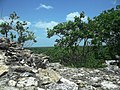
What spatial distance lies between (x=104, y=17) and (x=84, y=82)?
1226cm

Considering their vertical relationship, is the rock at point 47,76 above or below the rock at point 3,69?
below

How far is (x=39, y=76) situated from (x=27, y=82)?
2.69ft

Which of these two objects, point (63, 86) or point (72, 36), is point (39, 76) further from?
point (72, 36)

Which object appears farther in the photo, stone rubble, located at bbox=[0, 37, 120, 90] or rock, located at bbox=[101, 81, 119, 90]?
rock, located at bbox=[101, 81, 119, 90]

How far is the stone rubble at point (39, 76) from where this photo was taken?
9.59 m

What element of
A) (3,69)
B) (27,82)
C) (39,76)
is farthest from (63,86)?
(3,69)

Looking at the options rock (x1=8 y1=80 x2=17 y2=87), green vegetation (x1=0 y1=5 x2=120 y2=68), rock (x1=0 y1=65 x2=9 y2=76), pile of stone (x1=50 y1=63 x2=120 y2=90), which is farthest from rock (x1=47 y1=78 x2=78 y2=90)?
green vegetation (x1=0 y1=5 x2=120 y2=68)

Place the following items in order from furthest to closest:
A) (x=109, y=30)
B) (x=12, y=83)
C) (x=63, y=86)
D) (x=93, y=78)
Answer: (x=109, y=30)
(x=93, y=78)
(x=63, y=86)
(x=12, y=83)

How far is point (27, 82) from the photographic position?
9547 millimetres

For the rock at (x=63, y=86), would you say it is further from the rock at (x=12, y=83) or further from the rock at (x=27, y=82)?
the rock at (x=12, y=83)

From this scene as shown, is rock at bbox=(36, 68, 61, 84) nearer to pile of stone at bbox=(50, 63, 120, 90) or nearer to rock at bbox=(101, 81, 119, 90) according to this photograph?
pile of stone at bbox=(50, 63, 120, 90)

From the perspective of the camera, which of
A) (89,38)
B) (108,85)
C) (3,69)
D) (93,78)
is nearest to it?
(3,69)

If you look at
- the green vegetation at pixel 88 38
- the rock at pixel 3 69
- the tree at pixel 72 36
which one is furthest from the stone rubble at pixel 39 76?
the tree at pixel 72 36

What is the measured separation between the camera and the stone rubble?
9586 mm
